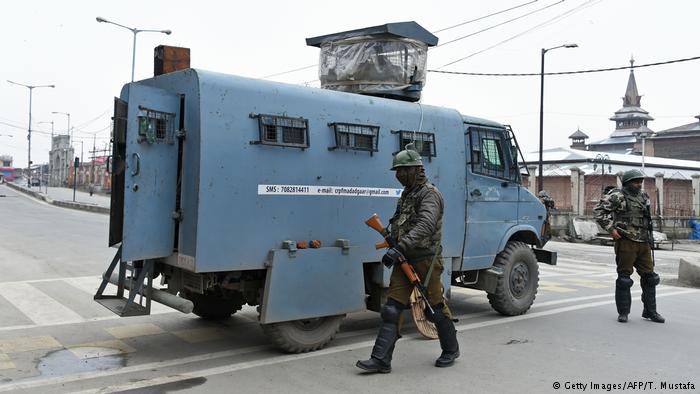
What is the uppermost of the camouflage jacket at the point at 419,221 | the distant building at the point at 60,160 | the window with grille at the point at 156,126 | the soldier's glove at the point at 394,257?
the distant building at the point at 60,160

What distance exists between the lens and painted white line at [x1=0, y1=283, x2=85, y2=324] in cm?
702

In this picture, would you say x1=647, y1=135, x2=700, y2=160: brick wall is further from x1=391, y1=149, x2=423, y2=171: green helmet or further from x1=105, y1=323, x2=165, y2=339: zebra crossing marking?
x1=105, y1=323, x2=165, y2=339: zebra crossing marking

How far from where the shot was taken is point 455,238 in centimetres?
694

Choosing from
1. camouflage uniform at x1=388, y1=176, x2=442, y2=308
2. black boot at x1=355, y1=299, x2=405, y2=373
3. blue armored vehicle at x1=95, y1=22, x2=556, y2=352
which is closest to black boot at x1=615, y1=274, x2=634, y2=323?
blue armored vehicle at x1=95, y1=22, x2=556, y2=352

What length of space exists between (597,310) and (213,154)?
19.6ft

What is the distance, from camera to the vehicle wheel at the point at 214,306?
22.1 feet

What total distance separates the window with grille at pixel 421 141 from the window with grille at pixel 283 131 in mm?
1264

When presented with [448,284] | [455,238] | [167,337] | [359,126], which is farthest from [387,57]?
[167,337]

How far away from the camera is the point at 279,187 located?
18.3 feet

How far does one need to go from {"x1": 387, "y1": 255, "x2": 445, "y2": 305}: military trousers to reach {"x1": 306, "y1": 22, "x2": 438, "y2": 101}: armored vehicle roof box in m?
2.56

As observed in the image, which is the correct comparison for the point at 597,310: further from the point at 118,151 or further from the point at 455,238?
the point at 118,151

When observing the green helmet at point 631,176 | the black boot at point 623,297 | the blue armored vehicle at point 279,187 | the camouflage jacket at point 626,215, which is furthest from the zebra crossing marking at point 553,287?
the blue armored vehicle at point 279,187

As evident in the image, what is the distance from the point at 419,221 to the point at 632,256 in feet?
12.6

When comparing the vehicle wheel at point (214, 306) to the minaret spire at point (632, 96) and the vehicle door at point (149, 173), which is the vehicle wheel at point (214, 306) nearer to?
the vehicle door at point (149, 173)
